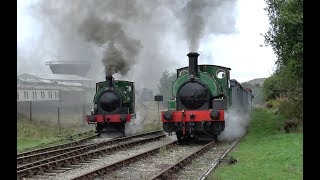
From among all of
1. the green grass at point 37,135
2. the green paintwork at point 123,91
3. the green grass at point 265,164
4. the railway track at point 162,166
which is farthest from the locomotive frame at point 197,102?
the green grass at point 37,135

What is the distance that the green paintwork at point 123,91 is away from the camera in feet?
65.4

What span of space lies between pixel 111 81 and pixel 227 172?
40.1 ft

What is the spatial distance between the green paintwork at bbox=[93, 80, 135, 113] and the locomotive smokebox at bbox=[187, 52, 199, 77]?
5.63 meters

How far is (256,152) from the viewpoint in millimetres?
11969

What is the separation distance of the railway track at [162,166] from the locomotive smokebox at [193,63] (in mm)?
2899

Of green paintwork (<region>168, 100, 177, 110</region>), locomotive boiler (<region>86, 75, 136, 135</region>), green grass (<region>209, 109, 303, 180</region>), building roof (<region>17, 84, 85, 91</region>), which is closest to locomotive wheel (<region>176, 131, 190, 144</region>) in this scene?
green paintwork (<region>168, 100, 177, 110</region>)

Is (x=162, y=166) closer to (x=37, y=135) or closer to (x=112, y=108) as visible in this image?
(x=112, y=108)

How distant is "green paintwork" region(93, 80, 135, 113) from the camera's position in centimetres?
1994

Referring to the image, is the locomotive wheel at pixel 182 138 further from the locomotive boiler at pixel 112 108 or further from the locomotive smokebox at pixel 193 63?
the locomotive boiler at pixel 112 108

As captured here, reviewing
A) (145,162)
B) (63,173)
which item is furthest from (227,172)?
(63,173)

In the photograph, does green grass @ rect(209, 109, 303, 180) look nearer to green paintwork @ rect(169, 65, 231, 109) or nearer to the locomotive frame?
the locomotive frame

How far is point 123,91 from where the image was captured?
20.1 metres

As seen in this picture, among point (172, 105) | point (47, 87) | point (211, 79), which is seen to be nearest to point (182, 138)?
point (172, 105)
